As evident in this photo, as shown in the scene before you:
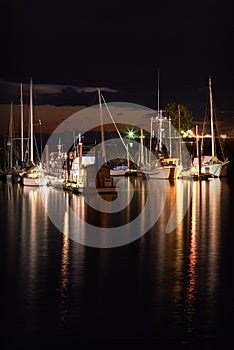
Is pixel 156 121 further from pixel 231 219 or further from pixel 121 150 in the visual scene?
pixel 231 219

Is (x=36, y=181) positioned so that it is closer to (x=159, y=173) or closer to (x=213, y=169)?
(x=159, y=173)

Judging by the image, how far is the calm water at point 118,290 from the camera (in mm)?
16047

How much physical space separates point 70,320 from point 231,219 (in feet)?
77.2

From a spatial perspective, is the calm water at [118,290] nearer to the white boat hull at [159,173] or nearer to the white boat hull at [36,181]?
the white boat hull at [36,181]

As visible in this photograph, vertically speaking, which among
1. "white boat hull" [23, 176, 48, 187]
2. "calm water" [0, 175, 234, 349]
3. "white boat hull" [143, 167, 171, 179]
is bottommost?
"calm water" [0, 175, 234, 349]

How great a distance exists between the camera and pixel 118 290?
65.7 ft

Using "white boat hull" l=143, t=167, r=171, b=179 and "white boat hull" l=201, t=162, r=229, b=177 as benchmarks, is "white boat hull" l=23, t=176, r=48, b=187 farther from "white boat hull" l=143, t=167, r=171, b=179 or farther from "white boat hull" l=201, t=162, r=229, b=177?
"white boat hull" l=201, t=162, r=229, b=177

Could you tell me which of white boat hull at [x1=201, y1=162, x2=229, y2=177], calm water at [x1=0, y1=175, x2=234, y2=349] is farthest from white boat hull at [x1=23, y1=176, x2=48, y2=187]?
calm water at [x1=0, y1=175, x2=234, y2=349]

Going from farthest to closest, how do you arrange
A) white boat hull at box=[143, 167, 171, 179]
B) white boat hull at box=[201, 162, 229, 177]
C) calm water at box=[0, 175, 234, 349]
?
white boat hull at box=[201, 162, 229, 177]
white boat hull at box=[143, 167, 171, 179]
calm water at box=[0, 175, 234, 349]

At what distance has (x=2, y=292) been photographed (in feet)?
65.4

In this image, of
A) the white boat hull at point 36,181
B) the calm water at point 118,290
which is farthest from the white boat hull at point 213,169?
the calm water at point 118,290

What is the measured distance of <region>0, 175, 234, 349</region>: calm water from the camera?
632 inches

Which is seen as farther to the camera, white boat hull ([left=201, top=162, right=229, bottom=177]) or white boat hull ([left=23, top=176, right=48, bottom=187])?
white boat hull ([left=201, top=162, right=229, bottom=177])

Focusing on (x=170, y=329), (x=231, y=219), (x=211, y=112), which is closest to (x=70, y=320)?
(x=170, y=329)
